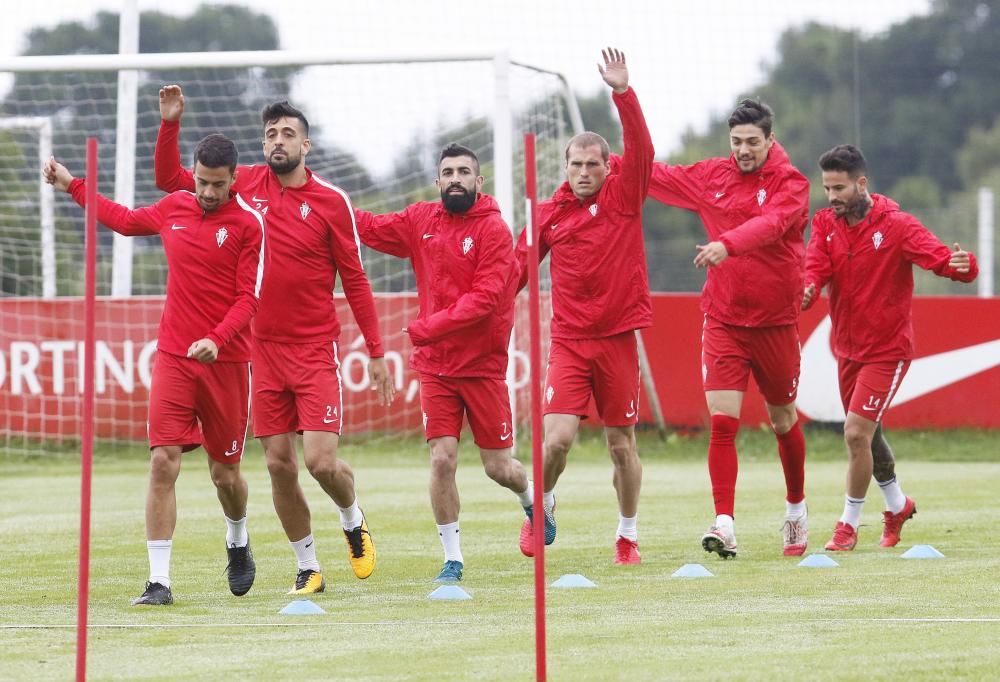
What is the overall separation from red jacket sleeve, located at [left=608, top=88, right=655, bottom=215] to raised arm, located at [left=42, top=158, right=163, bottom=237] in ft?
8.36

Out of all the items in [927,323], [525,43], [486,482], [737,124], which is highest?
[525,43]

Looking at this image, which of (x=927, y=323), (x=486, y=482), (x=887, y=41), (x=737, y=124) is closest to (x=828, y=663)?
(x=737, y=124)

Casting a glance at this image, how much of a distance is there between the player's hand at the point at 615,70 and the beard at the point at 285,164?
168cm

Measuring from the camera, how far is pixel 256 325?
9.41 metres

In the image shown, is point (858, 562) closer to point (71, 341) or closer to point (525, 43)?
point (71, 341)

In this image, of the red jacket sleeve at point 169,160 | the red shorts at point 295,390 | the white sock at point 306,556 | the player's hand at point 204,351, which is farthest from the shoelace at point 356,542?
the red jacket sleeve at point 169,160

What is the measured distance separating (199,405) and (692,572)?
2.71 metres

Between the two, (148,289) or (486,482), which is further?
(148,289)

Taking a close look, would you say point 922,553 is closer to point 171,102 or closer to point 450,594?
point 450,594

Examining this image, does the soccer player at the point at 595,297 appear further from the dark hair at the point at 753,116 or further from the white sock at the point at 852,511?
the white sock at the point at 852,511

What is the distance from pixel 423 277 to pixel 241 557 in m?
1.90

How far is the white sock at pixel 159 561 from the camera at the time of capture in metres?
8.74

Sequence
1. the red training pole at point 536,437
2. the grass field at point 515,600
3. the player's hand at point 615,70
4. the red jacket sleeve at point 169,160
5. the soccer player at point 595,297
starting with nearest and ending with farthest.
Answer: the red training pole at point 536,437 → the grass field at point 515,600 → the red jacket sleeve at point 169,160 → the player's hand at point 615,70 → the soccer player at point 595,297

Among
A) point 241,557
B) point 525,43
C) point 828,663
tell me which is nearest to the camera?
point 828,663
